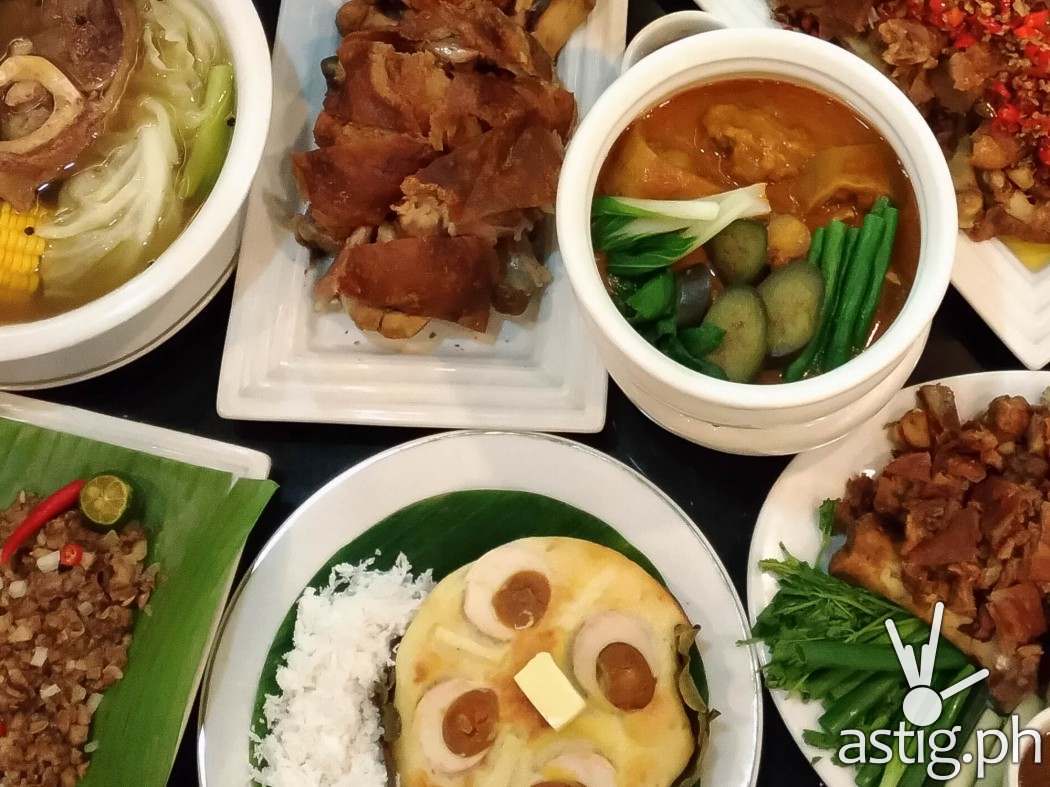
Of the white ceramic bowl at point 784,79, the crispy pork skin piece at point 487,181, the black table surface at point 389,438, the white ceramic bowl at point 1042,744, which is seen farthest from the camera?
the black table surface at point 389,438

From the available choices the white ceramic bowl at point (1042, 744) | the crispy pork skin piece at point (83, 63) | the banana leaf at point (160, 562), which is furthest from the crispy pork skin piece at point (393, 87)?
the white ceramic bowl at point (1042, 744)

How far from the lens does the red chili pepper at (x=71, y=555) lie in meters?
1.26

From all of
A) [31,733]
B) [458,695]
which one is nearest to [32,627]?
[31,733]

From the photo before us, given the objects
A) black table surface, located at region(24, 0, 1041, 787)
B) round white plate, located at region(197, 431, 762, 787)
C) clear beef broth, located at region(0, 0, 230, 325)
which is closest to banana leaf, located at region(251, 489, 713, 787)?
round white plate, located at region(197, 431, 762, 787)

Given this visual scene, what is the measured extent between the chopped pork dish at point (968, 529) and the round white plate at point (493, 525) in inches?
7.5

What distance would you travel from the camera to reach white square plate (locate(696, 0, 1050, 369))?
1.23 metres

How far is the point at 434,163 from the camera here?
121 centimetres

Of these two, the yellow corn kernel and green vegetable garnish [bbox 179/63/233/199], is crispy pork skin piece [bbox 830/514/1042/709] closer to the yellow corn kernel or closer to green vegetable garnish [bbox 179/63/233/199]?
green vegetable garnish [bbox 179/63/233/199]

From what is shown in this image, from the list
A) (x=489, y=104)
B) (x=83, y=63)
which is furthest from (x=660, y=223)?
(x=83, y=63)

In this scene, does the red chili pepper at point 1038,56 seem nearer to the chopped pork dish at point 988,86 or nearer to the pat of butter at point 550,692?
the chopped pork dish at point 988,86

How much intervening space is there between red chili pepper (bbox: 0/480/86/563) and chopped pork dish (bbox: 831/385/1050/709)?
3.44 feet

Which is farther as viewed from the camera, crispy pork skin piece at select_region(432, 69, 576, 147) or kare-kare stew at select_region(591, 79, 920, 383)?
crispy pork skin piece at select_region(432, 69, 576, 147)

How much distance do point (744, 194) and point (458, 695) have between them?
0.71m

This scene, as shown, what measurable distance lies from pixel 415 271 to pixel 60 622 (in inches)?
26.8
